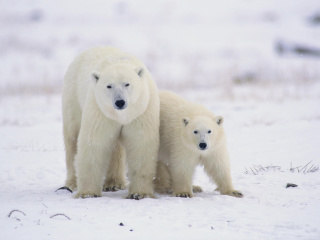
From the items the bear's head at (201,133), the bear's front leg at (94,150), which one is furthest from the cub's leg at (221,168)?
the bear's front leg at (94,150)

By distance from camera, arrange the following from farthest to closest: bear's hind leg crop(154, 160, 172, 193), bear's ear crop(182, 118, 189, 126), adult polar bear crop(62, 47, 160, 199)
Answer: bear's hind leg crop(154, 160, 172, 193), bear's ear crop(182, 118, 189, 126), adult polar bear crop(62, 47, 160, 199)

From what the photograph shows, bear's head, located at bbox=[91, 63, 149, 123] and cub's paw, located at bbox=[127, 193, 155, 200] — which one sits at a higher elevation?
bear's head, located at bbox=[91, 63, 149, 123]

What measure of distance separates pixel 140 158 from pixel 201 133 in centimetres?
71

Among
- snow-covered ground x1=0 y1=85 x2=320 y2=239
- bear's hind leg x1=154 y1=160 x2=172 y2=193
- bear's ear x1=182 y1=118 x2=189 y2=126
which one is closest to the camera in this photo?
snow-covered ground x1=0 y1=85 x2=320 y2=239

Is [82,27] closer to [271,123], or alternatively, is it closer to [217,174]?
[271,123]

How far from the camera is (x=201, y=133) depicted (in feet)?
16.2

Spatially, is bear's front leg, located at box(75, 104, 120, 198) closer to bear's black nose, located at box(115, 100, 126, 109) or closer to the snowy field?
the snowy field

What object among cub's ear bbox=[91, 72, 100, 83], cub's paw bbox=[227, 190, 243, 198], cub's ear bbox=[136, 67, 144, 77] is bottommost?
cub's paw bbox=[227, 190, 243, 198]

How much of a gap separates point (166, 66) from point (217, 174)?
1150 cm

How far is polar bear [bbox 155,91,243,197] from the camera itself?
16.4 ft

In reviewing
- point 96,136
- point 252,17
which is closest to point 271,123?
point 96,136

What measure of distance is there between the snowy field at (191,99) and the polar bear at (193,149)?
286mm

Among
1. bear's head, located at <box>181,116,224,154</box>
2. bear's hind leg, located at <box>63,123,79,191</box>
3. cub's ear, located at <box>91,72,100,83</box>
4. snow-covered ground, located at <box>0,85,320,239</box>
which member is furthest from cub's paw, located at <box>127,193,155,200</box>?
cub's ear, located at <box>91,72,100,83</box>

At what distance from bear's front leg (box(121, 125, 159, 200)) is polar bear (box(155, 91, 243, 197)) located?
0.25 metres
